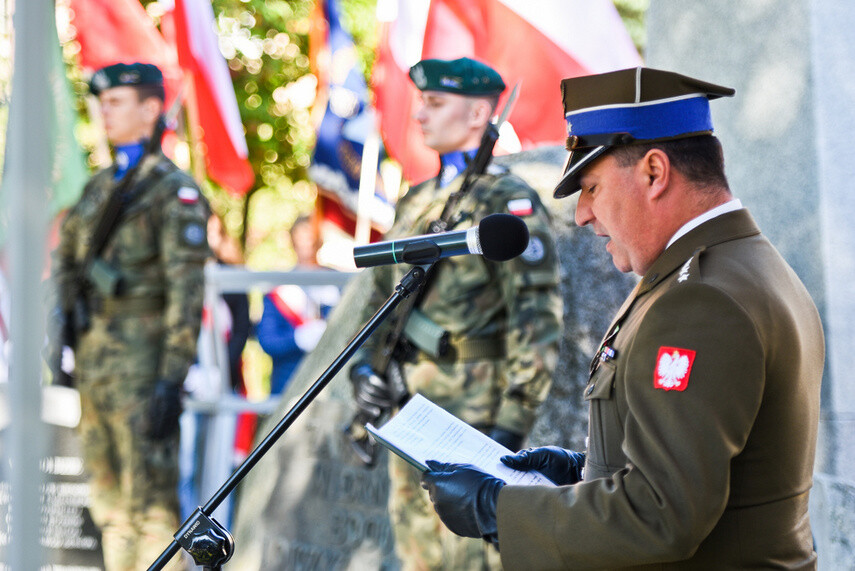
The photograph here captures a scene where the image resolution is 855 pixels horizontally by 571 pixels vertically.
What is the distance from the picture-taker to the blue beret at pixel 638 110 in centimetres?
162

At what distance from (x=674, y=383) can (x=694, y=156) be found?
0.43 metres

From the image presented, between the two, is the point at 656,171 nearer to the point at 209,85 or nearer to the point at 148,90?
the point at 148,90

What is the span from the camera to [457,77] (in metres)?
3.61

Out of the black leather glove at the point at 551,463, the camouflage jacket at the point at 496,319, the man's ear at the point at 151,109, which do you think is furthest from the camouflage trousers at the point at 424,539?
the man's ear at the point at 151,109

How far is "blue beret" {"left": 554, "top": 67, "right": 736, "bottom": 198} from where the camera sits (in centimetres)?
162

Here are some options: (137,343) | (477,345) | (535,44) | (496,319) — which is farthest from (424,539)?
(535,44)

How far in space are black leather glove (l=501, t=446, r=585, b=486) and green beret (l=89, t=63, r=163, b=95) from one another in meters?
3.70

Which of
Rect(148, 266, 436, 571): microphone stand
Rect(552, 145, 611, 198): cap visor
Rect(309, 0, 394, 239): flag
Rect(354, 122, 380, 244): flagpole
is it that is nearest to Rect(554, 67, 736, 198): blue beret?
Rect(552, 145, 611, 198): cap visor

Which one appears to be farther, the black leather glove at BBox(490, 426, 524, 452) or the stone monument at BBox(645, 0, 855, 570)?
the black leather glove at BBox(490, 426, 524, 452)

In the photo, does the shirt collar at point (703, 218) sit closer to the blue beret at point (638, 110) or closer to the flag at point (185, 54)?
the blue beret at point (638, 110)

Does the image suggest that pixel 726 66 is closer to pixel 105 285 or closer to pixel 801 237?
pixel 801 237

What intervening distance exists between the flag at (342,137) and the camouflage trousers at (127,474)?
3.65 meters

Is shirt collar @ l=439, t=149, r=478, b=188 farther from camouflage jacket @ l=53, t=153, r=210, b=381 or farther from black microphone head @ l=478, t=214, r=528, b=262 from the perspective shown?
black microphone head @ l=478, t=214, r=528, b=262

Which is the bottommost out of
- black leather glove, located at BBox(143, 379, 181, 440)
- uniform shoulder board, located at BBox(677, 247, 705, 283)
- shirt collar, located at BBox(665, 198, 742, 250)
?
black leather glove, located at BBox(143, 379, 181, 440)
